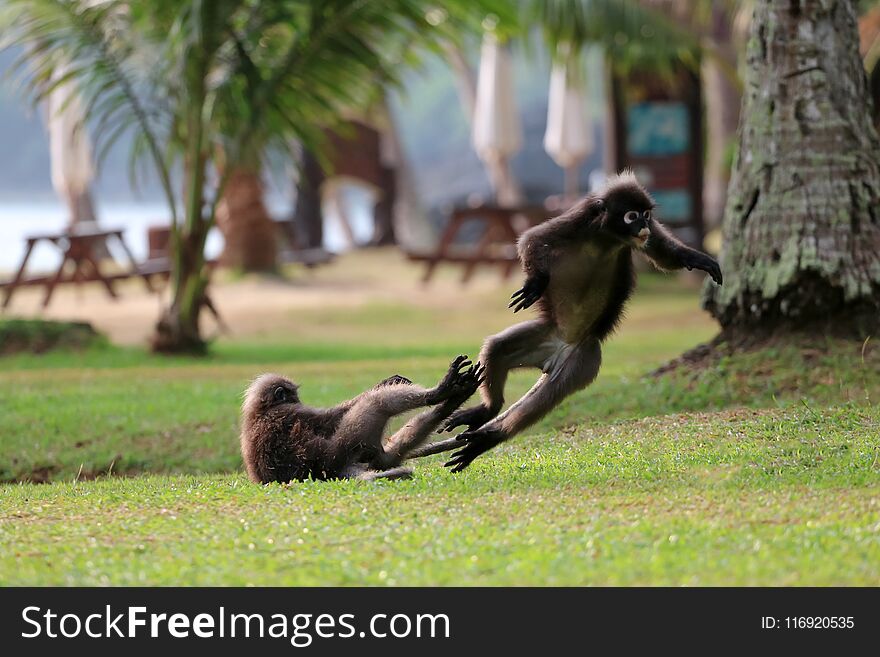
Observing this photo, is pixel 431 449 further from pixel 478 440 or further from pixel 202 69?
pixel 202 69

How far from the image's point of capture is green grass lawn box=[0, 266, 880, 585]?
14.9ft

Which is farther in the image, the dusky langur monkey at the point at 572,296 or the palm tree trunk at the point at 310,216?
the palm tree trunk at the point at 310,216

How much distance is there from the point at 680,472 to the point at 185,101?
8.52m

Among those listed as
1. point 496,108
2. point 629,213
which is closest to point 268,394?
point 629,213

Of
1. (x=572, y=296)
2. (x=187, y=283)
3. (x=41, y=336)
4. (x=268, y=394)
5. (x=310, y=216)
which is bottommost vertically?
(x=41, y=336)

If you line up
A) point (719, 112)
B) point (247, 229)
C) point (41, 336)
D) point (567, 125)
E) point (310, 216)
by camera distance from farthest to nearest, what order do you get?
point (567, 125), point (310, 216), point (719, 112), point (247, 229), point (41, 336)


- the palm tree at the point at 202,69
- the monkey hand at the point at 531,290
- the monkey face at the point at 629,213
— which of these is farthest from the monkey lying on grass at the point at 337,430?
the palm tree at the point at 202,69

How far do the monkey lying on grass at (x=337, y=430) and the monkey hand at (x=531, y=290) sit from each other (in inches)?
16.3

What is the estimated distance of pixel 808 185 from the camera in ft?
28.8

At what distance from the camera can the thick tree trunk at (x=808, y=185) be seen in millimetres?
8711

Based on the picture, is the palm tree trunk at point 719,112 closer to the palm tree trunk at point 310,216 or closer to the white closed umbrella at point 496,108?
the white closed umbrella at point 496,108

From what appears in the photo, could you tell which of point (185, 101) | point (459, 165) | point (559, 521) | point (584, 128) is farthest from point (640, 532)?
point (459, 165)

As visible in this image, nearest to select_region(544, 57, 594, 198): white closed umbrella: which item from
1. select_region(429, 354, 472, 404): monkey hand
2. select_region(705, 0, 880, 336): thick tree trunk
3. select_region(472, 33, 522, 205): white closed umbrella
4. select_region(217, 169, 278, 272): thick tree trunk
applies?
select_region(472, 33, 522, 205): white closed umbrella

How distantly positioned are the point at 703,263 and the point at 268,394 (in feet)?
7.22
